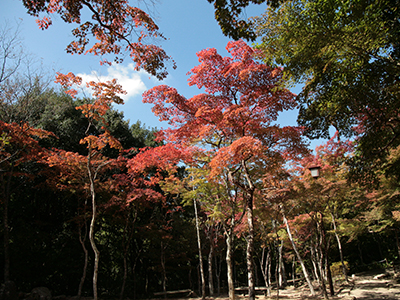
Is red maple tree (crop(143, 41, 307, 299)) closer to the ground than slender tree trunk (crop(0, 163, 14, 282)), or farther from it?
farther from it

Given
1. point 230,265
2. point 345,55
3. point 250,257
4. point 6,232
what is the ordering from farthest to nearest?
point 6,232 < point 230,265 < point 250,257 < point 345,55

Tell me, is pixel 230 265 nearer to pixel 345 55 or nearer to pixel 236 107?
pixel 236 107

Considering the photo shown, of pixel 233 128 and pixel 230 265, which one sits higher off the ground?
pixel 233 128

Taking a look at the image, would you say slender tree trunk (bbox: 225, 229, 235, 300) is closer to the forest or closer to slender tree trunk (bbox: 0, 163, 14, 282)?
the forest

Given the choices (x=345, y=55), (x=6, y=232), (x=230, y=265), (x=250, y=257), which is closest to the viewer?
(x=345, y=55)

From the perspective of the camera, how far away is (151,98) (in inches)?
267

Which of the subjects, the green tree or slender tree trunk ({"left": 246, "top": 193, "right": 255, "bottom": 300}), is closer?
the green tree

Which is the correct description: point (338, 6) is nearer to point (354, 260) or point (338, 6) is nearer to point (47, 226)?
point (47, 226)

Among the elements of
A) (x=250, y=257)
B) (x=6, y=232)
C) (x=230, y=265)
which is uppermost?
(x=6, y=232)

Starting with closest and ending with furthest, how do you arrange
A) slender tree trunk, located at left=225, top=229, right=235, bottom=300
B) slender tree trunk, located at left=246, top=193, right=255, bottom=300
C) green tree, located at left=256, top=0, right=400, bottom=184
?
green tree, located at left=256, top=0, right=400, bottom=184
slender tree trunk, located at left=246, top=193, right=255, bottom=300
slender tree trunk, located at left=225, top=229, right=235, bottom=300

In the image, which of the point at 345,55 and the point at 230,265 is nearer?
the point at 345,55

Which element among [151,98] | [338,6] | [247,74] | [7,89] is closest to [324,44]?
[338,6]

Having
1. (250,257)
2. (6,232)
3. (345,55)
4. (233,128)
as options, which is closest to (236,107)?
(233,128)

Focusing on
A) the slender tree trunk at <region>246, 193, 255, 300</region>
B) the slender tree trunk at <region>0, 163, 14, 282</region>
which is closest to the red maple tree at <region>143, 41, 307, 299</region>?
the slender tree trunk at <region>246, 193, 255, 300</region>
